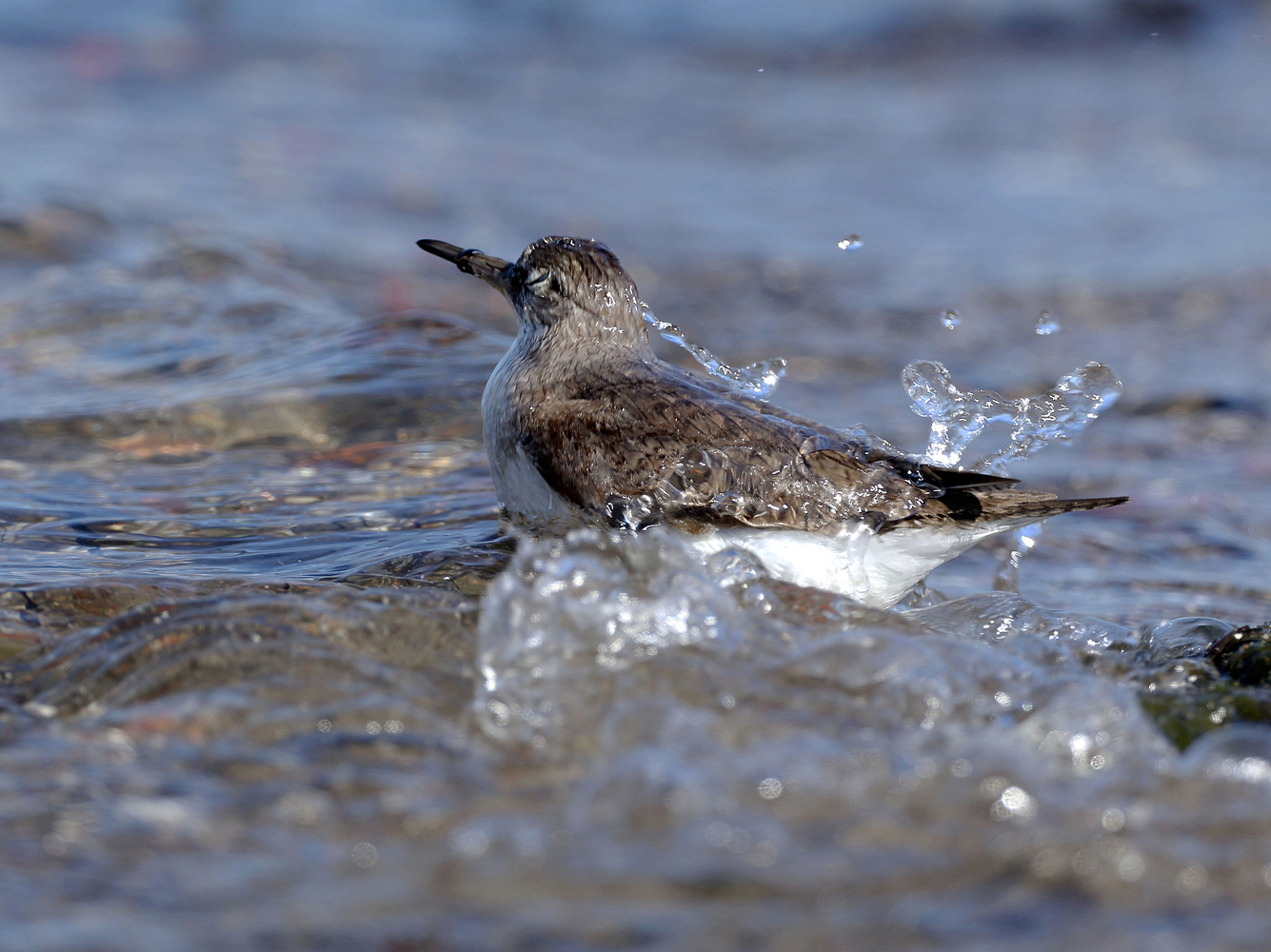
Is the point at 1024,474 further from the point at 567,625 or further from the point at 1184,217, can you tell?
the point at 1184,217

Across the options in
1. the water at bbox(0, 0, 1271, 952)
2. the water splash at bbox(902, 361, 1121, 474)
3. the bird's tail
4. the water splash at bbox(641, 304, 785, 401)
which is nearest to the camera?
the water at bbox(0, 0, 1271, 952)

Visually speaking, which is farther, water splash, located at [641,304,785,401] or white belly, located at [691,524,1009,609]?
water splash, located at [641,304,785,401]

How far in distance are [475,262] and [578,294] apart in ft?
2.34

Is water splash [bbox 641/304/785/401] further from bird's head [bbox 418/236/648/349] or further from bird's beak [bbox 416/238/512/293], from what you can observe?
bird's beak [bbox 416/238/512/293]

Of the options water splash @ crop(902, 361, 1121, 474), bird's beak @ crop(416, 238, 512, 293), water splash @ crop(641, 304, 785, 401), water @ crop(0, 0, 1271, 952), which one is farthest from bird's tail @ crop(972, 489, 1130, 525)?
bird's beak @ crop(416, 238, 512, 293)

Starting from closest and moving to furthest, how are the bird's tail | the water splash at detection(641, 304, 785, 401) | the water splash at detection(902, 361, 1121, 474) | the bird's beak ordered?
1. the bird's tail
2. the water splash at detection(902, 361, 1121, 474)
3. the water splash at detection(641, 304, 785, 401)
4. the bird's beak

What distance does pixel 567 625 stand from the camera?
3506mm

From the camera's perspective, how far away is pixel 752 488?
13.7ft

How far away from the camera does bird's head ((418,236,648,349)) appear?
17.0 feet

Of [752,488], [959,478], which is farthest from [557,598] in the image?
[959,478]

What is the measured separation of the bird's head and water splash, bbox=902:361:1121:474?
112 cm

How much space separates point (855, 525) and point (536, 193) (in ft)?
26.2

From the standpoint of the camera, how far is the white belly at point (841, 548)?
Answer: 4.21m

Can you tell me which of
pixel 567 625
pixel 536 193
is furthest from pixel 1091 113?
pixel 567 625
